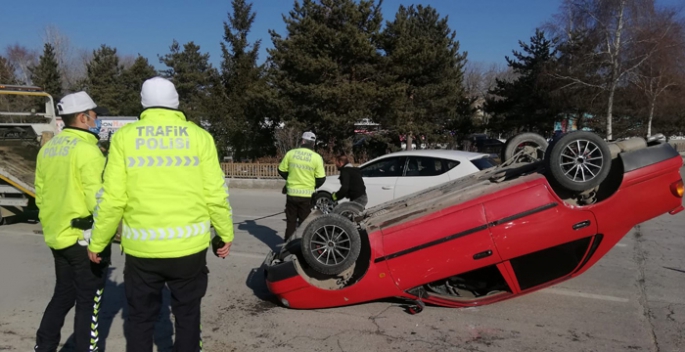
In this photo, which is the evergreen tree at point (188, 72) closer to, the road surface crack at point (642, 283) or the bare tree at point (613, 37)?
the bare tree at point (613, 37)

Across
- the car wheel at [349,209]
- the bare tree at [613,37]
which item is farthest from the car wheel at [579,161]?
the bare tree at [613,37]

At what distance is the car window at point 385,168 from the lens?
33.9 ft

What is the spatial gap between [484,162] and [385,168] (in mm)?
1905

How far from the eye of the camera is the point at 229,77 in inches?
1163

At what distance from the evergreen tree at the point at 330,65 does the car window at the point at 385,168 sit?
10.6 m

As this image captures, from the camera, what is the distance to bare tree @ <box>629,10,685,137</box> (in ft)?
97.8

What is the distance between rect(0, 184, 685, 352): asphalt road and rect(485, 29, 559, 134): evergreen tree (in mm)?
27884

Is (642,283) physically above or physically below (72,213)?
below

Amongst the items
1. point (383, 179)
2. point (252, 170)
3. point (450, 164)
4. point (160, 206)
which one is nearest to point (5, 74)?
point (252, 170)

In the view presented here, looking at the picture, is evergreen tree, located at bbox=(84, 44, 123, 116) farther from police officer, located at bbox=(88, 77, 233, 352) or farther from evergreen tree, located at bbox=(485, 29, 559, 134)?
police officer, located at bbox=(88, 77, 233, 352)

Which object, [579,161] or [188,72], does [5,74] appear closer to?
[188,72]

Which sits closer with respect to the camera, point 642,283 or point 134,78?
point 642,283

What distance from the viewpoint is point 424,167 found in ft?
33.0

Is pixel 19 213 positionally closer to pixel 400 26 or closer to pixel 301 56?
pixel 301 56
